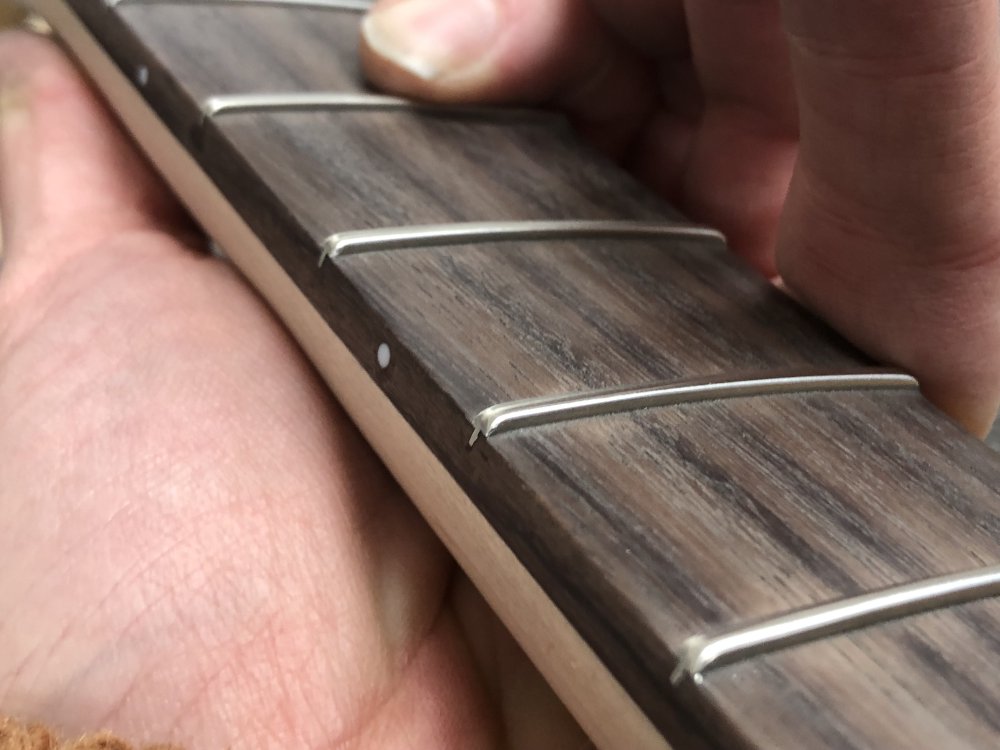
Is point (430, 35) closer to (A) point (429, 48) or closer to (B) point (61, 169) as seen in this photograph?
(A) point (429, 48)

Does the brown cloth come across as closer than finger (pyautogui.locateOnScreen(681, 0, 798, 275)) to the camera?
Yes

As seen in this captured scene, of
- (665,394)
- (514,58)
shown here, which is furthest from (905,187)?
(514,58)

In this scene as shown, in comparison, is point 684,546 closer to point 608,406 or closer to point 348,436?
point 608,406

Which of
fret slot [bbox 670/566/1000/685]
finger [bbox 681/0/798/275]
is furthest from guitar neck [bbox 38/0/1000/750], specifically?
finger [bbox 681/0/798/275]

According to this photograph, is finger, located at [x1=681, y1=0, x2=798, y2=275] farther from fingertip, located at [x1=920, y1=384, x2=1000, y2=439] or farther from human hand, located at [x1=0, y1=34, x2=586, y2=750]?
human hand, located at [x1=0, y1=34, x2=586, y2=750]

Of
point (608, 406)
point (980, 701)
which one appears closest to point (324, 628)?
point (608, 406)

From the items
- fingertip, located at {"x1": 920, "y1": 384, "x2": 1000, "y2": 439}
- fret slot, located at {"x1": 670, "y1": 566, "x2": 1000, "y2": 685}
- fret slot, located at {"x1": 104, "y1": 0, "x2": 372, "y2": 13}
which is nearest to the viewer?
fret slot, located at {"x1": 670, "y1": 566, "x2": 1000, "y2": 685}
